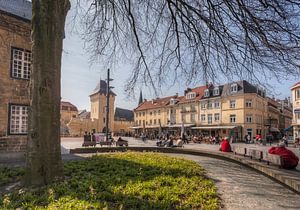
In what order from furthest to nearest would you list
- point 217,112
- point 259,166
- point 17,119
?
1. point 217,112
2. point 17,119
3. point 259,166

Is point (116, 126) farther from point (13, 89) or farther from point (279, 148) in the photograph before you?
point (279, 148)

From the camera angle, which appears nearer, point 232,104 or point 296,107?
point 296,107

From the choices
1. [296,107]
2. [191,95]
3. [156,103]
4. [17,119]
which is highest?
[191,95]

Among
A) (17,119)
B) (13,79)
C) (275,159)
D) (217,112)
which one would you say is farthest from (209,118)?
(275,159)

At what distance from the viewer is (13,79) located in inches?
601

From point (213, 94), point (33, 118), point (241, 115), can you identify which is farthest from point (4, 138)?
point (213, 94)

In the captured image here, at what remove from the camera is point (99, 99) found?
75.9 metres

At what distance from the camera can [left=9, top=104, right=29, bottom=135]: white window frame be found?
15.3 m

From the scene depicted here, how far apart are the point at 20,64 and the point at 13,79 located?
124cm

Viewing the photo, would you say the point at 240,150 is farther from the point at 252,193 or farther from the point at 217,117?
the point at 217,117

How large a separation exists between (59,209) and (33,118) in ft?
9.42

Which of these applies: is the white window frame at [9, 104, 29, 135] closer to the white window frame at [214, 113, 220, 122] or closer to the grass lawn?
the grass lawn

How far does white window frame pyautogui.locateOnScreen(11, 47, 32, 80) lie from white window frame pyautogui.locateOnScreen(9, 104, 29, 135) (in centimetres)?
201

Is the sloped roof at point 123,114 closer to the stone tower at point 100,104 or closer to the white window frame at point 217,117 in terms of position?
the stone tower at point 100,104
